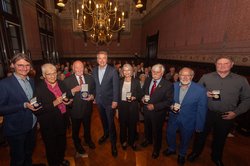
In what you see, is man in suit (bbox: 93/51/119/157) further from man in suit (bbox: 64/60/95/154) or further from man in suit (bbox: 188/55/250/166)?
man in suit (bbox: 188/55/250/166)

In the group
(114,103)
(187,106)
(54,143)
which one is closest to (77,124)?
(54,143)

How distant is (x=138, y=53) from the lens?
14.0 m

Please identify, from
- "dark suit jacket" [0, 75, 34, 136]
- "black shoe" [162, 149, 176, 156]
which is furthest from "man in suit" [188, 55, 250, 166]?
"dark suit jacket" [0, 75, 34, 136]

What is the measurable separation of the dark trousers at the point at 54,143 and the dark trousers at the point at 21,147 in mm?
201

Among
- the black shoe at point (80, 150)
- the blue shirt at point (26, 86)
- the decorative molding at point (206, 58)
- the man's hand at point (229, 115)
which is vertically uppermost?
the decorative molding at point (206, 58)

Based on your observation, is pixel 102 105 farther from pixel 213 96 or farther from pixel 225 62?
pixel 225 62

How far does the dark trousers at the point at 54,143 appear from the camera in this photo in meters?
2.19

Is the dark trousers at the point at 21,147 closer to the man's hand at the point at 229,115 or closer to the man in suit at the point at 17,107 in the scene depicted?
the man in suit at the point at 17,107

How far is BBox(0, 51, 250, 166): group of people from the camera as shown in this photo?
6.39ft

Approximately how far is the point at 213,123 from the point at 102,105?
215 centimetres

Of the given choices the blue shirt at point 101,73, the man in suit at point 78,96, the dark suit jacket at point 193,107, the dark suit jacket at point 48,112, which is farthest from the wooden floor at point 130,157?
the blue shirt at point 101,73

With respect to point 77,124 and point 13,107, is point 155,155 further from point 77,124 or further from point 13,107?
point 13,107

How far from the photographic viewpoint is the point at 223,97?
2.36 metres

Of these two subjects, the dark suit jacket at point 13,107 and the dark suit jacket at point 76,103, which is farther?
the dark suit jacket at point 76,103
